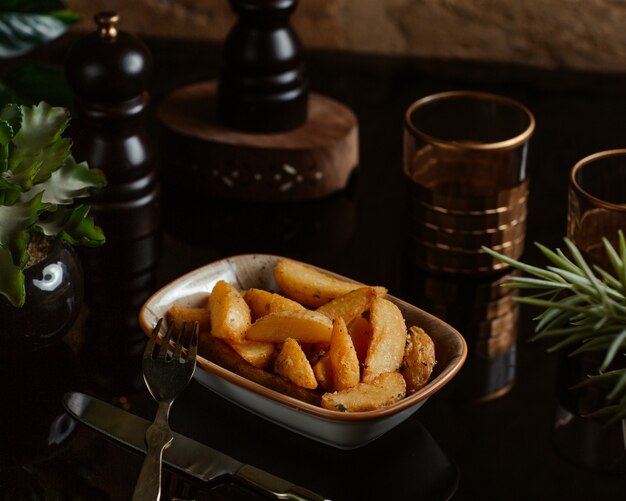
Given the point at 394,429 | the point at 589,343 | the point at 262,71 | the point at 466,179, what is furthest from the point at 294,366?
the point at 262,71

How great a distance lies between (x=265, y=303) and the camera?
1.10m

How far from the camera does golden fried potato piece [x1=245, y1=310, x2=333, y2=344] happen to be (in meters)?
1.04

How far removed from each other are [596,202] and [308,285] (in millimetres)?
299

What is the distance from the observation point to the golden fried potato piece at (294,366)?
3.27 feet

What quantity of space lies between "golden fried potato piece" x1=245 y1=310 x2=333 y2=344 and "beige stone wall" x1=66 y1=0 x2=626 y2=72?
3.14ft

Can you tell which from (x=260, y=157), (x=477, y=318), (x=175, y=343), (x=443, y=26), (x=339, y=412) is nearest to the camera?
(x=339, y=412)

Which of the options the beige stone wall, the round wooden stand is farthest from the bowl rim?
the beige stone wall

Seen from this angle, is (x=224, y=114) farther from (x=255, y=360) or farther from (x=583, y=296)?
(x=583, y=296)

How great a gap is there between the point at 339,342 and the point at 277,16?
59 centimetres

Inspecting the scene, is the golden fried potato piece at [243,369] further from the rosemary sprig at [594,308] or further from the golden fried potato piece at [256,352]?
the rosemary sprig at [594,308]

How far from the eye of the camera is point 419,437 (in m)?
1.06

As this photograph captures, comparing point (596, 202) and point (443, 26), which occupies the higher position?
point (596, 202)

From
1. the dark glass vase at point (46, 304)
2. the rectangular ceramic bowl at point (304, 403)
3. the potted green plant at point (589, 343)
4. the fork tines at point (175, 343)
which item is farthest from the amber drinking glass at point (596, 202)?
the dark glass vase at point (46, 304)

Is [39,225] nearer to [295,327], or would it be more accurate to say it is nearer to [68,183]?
[68,183]
